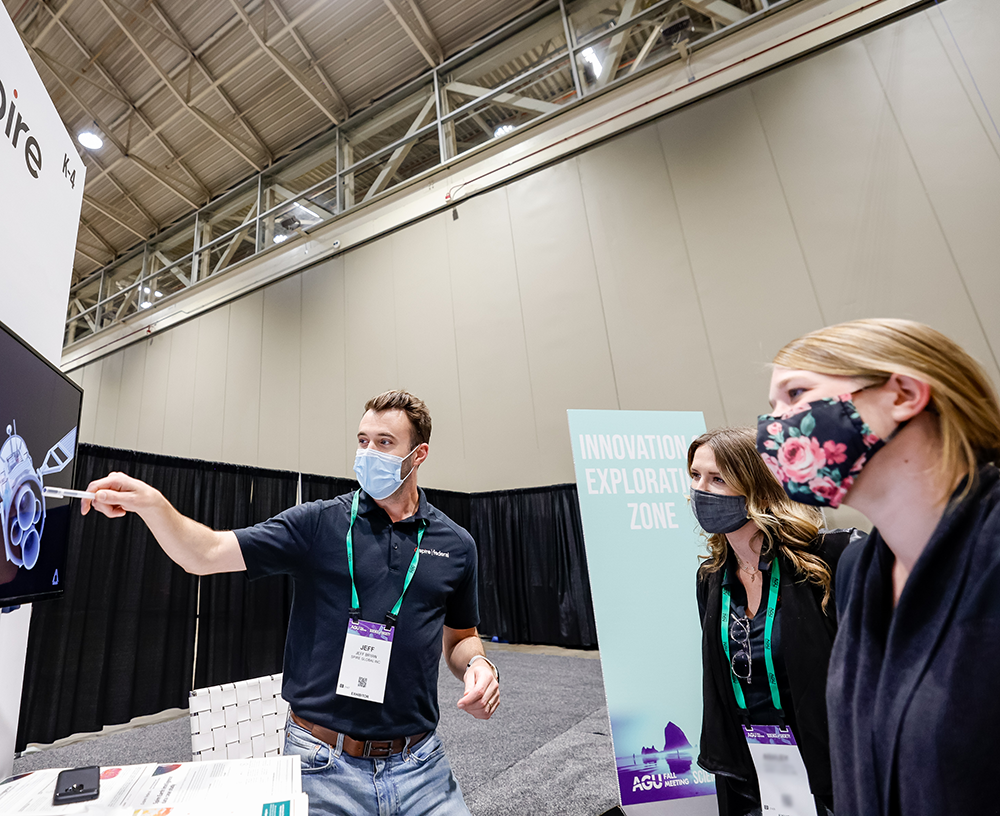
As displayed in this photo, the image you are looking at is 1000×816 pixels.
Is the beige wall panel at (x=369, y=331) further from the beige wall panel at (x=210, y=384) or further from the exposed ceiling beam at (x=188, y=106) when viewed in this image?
the exposed ceiling beam at (x=188, y=106)

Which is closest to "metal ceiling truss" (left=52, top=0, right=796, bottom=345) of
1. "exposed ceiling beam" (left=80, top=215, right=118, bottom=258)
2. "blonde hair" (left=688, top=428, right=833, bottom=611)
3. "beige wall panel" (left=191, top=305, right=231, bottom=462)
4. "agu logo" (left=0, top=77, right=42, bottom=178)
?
"exposed ceiling beam" (left=80, top=215, right=118, bottom=258)

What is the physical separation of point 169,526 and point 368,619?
48 cm

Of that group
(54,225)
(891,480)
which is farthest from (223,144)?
(891,480)

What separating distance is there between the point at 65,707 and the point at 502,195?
6378 millimetres

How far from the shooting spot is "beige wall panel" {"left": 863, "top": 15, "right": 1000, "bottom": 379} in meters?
4.30

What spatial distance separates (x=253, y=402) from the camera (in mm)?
8305

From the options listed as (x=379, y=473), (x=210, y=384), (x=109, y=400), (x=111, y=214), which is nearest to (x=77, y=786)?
(x=379, y=473)

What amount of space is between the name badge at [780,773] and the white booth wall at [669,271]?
13.3ft

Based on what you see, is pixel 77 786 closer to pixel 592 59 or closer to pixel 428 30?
pixel 592 59

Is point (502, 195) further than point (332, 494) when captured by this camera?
Yes

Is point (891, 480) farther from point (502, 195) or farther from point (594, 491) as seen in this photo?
point (502, 195)

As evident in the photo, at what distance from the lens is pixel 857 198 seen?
191 inches

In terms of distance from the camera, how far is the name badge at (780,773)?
132cm

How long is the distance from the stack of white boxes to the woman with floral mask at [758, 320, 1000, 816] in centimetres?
155
